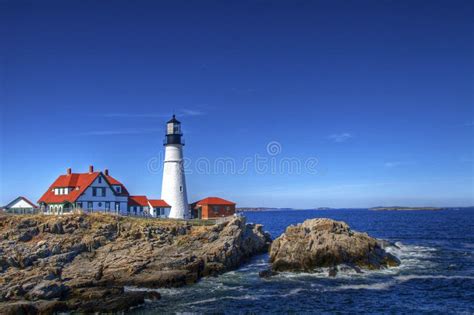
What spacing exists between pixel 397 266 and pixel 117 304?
26.3 meters

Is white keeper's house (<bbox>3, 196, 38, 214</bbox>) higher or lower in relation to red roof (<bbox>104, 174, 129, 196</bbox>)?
lower

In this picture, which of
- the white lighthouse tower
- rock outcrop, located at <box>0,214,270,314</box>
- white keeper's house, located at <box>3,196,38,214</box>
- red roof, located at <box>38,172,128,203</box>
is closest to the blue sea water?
rock outcrop, located at <box>0,214,270,314</box>

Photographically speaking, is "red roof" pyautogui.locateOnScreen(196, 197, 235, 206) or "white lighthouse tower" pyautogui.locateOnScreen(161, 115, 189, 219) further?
"red roof" pyautogui.locateOnScreen(196, 197, 235, 206)

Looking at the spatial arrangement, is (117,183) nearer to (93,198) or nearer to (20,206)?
(93,198)

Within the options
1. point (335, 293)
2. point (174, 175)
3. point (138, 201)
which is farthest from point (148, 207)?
point (335, 293)

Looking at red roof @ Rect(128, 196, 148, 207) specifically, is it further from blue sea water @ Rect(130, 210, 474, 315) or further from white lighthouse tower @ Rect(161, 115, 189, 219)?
blue sea water @ Rect(130, 210, 474, 315)

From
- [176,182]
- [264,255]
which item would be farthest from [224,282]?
[176,182]

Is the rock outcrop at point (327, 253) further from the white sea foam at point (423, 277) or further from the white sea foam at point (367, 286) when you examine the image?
the white sea foam at point (367, 286)

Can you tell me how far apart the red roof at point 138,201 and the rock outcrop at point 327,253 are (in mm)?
21455

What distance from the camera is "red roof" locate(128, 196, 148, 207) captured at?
55156mm

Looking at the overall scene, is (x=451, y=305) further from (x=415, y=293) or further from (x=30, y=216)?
(x=30, y=216)

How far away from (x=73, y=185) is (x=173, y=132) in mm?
14101

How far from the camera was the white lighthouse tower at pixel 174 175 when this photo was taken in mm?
53656

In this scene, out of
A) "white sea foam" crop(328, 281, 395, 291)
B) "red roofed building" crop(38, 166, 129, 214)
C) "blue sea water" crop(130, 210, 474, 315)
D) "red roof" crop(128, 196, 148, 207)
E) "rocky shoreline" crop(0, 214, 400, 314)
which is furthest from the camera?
"red roof" crop(128, 196, 148, 207)
